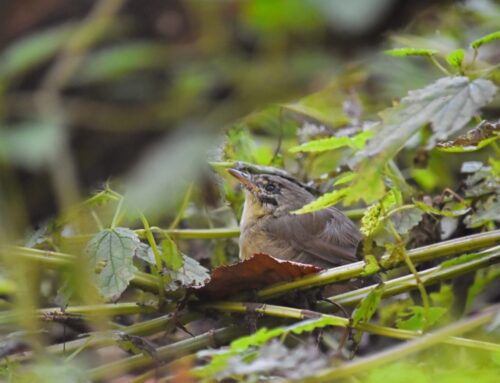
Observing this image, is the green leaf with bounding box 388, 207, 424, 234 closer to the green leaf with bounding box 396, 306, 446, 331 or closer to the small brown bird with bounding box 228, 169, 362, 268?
the green leaf with bounding box 396, 306, 446, 331

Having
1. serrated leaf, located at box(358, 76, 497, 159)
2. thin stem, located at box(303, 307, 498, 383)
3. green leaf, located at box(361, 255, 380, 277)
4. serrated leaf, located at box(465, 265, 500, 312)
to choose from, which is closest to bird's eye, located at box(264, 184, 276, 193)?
serrated leaf, located at box(465, 265, 500, 312)

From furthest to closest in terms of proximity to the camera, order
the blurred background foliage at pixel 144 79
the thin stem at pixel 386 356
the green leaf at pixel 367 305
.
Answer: the green leaf at pixel 367 305 < the thin stem at pixel 386 356 < the blurred background foliage at pixel 144 79

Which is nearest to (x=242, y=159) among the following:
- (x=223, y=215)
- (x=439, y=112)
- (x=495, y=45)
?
(x=223, y=215)

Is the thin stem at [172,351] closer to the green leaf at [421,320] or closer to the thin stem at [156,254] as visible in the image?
the thin stem at [156,254]

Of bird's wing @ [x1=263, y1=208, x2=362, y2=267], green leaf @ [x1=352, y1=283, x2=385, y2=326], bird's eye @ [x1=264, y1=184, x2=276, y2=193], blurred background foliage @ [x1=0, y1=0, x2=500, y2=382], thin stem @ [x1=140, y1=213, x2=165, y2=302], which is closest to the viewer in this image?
blurred background foliage @ [x1=0, y1=0, x2=500, y2=382]

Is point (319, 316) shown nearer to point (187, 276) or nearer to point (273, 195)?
point (187, 276)

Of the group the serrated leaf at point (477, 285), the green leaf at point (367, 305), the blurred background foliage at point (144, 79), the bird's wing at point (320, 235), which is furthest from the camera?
the bird's wing at point (320, 235)

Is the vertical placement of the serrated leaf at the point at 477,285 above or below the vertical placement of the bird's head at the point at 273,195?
below

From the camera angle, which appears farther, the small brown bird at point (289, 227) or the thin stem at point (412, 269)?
the small brown bird at point (289, 227)

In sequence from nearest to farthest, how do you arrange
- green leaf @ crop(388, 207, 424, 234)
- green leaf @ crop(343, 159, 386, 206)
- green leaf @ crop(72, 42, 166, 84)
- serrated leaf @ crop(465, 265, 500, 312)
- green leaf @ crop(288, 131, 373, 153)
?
green leaf @ crop(72, 42, 166, 84), green leaf @ crop(343, 159, 386, 206), green leaf @ crop(288, 131, 373, 153), green leaf @ crop(388, 207, 424, 234), serrated leaf @ crop(465, 265, 500, 312)

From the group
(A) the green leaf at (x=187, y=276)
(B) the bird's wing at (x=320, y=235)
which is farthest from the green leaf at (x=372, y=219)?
(B) the bird's wing at (x=320, y=235)
